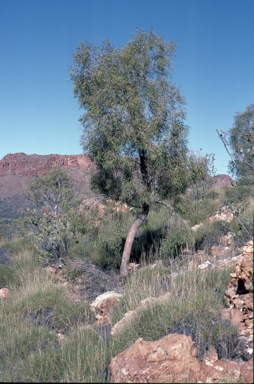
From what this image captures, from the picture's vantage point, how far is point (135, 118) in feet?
25.9

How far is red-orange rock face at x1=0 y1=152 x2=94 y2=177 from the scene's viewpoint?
245 ft

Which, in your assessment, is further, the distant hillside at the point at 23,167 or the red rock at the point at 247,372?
the distant hillside at the point at 23,167

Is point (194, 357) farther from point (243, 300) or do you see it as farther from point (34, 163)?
point (34, 163)

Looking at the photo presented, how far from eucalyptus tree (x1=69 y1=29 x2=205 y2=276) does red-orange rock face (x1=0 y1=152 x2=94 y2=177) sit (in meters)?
65.0

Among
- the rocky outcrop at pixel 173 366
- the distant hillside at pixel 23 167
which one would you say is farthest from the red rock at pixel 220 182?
the distant hillside at pixel 23 167

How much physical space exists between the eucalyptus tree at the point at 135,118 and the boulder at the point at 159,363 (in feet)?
16.5

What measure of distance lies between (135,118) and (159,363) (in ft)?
19.7

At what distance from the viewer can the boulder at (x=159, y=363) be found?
297cm

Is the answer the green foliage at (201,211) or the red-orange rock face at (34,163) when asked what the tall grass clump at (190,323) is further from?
the red-orange rock face at (34,163)

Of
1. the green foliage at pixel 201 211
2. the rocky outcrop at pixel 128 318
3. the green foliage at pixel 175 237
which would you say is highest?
the green foliage at pixel 201 211

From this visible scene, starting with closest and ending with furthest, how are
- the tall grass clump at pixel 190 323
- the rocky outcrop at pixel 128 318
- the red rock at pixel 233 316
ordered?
the tall grass clump at pixel 190 323, the red rock at pixel 233 316, the rocky outcrop at pixel 128 318

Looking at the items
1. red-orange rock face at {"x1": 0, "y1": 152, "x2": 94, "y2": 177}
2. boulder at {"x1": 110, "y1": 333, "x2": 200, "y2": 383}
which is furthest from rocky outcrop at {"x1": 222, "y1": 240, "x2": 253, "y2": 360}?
red-orange rock face at {"x1": 0, "y1": 152, "x2": 94, "y2": 177}

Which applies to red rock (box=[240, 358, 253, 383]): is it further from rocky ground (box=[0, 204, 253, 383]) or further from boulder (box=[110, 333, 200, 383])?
boulder (box=[110, 333, 200, 383])

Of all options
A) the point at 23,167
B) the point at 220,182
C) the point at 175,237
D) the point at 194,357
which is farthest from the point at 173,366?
the point at 23,167
